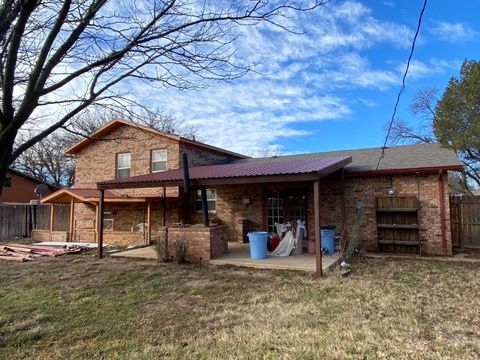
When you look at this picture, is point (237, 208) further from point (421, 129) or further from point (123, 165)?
point (421, 129)

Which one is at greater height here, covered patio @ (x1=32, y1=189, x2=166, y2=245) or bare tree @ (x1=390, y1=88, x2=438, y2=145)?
bare tree @ (x1=390, y1=88, x2=438, y2=145)

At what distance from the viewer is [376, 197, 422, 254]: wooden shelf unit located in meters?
10.9

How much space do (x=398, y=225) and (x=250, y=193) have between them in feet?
18.1

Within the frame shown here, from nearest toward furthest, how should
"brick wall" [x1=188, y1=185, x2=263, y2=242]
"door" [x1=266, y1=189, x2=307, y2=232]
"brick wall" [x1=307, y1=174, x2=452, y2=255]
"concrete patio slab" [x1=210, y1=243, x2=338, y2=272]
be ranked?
"concrete patio slab" [x1=210, y1=243, x2=338, y2=272] < "brick wall" [x1=307, y1=174, x2=452, y2=255] < "door" [x1=266, y1=189, x2=307, y2=232] < "brick wall" [x1=188, y1=185, x2=263, y2=242]

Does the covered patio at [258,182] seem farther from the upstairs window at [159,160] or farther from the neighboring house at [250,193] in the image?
the upstairs window at [159,160]

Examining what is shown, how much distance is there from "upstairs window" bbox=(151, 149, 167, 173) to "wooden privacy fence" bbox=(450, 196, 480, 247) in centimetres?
1105

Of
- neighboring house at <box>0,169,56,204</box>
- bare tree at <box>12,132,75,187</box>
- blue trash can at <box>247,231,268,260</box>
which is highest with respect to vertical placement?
bare tree at <box>12,132,75,187</box>

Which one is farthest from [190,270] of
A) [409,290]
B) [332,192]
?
[332,192]

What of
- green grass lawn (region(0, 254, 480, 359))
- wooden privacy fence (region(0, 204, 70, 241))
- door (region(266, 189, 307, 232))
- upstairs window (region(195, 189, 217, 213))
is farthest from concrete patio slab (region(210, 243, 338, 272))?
wooden privacy fence (region(0, 204, 70, 241))

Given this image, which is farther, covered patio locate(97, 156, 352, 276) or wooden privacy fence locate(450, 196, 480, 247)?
wooden privacy fence locate(450, 196, 480, 247)

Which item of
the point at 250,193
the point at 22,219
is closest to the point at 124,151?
the point at 250,193

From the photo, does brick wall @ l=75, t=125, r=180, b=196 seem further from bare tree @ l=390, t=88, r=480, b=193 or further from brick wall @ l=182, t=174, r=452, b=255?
bare tree @ l=390, t=88, r=480, b=193

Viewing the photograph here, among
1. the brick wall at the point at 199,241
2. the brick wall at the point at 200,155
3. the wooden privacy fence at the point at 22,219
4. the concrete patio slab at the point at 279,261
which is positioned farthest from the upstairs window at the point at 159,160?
the concrete patio slab at the point at 279,261

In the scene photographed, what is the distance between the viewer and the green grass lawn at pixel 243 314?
4164 millimetres
